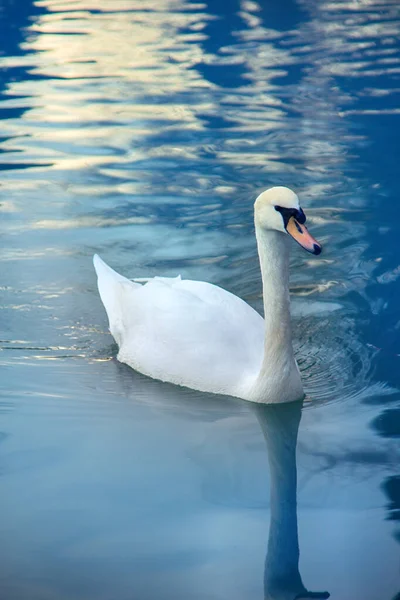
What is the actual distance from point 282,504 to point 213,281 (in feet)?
9.34

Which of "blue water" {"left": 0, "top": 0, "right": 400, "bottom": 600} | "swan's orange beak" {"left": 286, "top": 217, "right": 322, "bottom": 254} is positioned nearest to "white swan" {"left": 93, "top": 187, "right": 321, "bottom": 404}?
"swan's orange beak" {"left": 286, "top": 217, "right": 322, "bottom": 254}

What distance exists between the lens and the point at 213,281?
24.1 feet

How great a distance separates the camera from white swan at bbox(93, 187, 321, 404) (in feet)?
16.9

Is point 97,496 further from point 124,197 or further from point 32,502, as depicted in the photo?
point 124,197

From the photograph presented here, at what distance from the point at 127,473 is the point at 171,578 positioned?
3.02 ft

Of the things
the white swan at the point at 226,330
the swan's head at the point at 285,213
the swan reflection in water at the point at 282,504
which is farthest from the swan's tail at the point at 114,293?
the swan's head at the point at 285,213

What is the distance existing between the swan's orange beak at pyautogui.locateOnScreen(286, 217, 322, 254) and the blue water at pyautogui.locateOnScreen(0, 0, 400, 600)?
40.2 inches

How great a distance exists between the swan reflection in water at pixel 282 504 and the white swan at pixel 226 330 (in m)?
0.09

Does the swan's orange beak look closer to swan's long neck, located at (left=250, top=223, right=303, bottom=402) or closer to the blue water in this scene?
swan's long neck, located at (left=250, top=223, right=303, bottom=402)

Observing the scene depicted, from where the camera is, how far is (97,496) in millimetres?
4758

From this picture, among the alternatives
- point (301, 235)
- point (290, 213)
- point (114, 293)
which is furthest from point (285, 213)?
point (114, 293)

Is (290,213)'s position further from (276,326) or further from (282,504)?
(282,504)

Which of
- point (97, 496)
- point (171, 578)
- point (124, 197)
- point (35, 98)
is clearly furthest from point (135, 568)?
point (35, 98)

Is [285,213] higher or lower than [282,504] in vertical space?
higher
